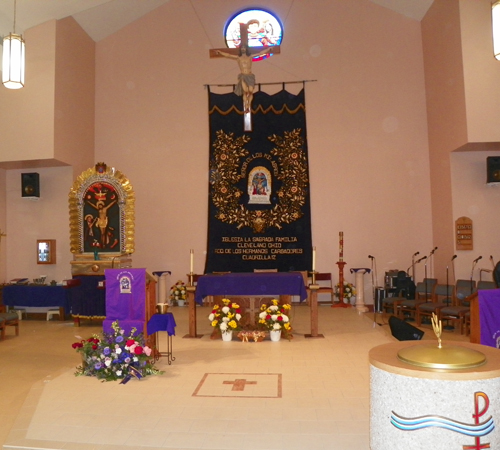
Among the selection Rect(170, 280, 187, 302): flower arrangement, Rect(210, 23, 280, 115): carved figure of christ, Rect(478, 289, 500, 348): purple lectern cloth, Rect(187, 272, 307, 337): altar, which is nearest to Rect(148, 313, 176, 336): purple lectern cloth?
Rect(187, 272, 307, 337): altar

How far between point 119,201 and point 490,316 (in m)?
7.51

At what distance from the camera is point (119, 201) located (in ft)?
33.0

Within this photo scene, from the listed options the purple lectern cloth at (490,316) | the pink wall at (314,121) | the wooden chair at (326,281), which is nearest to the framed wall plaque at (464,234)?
the pink wall at (314,121)

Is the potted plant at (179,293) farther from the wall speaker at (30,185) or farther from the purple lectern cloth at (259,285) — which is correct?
the purple lectern cloth at (259,285)

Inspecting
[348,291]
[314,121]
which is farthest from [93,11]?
[348,291]

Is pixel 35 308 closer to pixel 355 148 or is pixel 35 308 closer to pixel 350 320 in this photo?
pixel 350 320

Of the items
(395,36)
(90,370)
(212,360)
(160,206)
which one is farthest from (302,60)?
(90,370)

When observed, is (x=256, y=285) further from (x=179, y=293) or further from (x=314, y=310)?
(x=179, y=293)

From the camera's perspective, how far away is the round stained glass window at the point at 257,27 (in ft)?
41.1

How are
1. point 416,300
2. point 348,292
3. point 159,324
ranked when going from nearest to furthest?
point 159,324, point 416,300, point 348,292

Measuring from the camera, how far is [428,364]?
2787 mm

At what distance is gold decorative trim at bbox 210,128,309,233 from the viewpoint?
39.4 ft

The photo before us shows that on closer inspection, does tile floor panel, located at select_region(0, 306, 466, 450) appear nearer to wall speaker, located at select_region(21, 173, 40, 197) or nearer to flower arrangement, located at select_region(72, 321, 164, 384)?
flower arrangement, located at select_region(72, 321, 164, 384)

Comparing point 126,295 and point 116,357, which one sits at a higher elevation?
point 126,295
